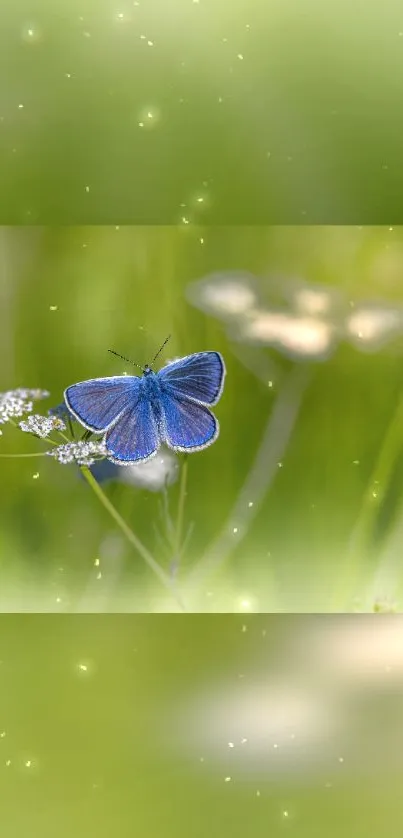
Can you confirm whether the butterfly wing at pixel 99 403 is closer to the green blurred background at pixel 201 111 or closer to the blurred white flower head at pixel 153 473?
the blurred white flower head at pixel 153 473

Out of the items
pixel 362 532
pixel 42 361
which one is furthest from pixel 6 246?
pixel 362 532

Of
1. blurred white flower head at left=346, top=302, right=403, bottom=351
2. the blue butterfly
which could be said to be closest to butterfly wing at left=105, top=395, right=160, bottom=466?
the blue butterfly

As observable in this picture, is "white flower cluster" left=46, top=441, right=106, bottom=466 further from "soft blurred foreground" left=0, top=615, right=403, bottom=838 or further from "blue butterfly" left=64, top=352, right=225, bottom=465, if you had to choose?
"soft blurred foreground" left=0, top=615, right=403, bottom=838

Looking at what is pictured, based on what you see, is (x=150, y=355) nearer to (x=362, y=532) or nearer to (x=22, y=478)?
(x=22, y=478)

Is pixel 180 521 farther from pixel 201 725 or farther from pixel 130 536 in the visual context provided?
pixel 201 725

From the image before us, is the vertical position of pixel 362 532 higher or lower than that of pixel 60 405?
lower

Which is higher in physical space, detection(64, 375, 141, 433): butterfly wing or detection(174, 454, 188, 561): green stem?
detection(64, 375, 141, 433): butterfly wing

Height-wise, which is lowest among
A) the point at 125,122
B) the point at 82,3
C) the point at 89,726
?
the point at 89,726
